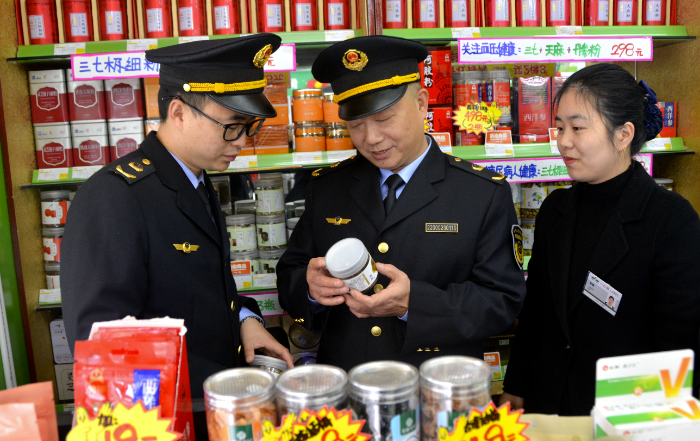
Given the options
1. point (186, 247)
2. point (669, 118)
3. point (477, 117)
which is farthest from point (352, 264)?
point (669, 118)

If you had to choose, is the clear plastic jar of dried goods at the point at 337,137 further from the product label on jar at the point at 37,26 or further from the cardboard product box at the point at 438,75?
the product label on jar at the point at 37,26

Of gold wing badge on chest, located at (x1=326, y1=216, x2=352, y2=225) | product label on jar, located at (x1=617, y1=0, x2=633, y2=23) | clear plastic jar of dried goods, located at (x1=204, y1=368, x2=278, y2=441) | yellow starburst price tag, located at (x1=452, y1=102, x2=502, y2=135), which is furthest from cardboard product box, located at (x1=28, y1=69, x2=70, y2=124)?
product label on jar, located at (x1=617, y1=0, x2=633, y2=23)

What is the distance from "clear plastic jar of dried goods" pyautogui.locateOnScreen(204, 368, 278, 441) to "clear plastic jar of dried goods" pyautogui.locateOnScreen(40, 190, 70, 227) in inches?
77.7

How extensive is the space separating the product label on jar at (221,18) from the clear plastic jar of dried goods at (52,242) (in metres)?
1.19

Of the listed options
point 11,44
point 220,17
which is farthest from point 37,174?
point 220,17

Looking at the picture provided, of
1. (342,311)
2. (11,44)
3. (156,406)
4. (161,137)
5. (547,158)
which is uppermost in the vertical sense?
(11,44)

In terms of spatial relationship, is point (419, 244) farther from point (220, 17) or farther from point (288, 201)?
point (220, 17)

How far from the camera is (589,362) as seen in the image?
1627 mm

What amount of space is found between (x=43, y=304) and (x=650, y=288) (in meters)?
2.52

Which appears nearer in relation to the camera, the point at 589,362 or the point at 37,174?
the point at 589,362

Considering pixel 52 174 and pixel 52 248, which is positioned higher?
pixel 52 174

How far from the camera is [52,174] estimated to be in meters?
2.38

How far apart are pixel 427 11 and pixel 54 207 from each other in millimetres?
→ 1941

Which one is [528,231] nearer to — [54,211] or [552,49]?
[552,49]
